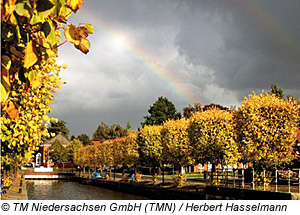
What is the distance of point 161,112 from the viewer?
111562 millimetres

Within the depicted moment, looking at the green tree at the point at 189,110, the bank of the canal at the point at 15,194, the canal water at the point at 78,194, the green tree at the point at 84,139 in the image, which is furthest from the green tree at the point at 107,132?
the bank of the canal at the point at 15,194

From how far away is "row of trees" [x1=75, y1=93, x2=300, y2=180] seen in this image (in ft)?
84.7

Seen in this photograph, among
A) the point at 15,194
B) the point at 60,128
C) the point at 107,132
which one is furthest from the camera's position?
the point at 60,128

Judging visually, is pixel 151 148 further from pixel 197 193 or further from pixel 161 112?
pixel 161 112

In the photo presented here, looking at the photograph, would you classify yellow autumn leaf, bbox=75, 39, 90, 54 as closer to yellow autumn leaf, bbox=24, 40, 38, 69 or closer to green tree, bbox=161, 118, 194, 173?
yellow autumn leaf, bbox=24, 40, 38, 69

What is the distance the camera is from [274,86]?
77812mm

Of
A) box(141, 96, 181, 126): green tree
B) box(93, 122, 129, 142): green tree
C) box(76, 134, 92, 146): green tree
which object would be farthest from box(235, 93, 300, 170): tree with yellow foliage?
box(76, 134, 92, 146): green tree

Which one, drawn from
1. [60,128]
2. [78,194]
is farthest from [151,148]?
[60,128]

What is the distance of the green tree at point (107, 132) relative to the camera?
130850 millimetres

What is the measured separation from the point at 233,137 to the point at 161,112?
263 feet

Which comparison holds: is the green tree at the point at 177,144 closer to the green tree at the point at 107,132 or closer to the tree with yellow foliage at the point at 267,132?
the tree with yellow foliage at the point at 267,132

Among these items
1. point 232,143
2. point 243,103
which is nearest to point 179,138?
point 232,143

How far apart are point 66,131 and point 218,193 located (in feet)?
511

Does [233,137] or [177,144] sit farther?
[177,144]
